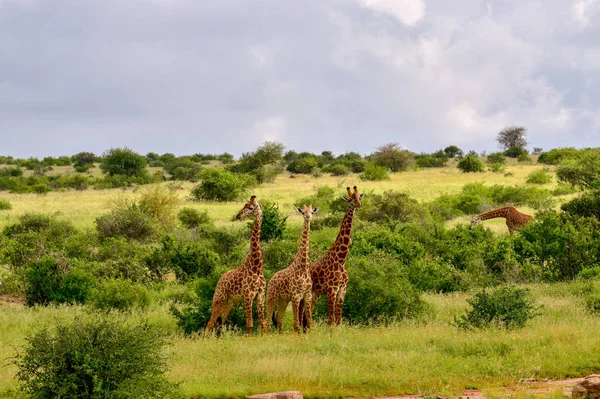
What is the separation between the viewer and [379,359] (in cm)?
1099

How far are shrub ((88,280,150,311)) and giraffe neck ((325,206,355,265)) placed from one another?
18.1ft

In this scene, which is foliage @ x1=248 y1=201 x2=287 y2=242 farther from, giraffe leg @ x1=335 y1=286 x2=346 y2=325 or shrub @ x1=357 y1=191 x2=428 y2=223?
giraffe leg @ x1=335 y1=286 x2=346 y2=325

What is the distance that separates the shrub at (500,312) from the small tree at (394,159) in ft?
192

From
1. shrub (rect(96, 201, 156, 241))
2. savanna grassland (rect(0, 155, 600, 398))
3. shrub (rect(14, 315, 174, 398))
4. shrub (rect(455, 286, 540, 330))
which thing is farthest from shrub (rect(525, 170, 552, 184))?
shrub (rect(14, 315, 174, 398))

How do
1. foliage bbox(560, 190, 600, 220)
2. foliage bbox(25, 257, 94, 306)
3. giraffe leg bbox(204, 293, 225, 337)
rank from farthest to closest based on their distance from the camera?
foliage bbox(560, 190, 600, 220) < foliage bbox(25, 257, 94, 306) < giraffe leg bbox(204, 293, 225, 337)

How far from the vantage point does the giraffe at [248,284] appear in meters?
12.8

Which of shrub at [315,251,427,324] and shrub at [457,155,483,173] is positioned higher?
shrub at [457,155,483,173]

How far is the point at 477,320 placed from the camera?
1380 cm

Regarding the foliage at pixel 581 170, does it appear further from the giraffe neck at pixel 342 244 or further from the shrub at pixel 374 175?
the giraffe neck at pixel 342 244

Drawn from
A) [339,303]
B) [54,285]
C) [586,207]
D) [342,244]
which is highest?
[342,244]

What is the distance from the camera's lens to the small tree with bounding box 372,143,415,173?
72.6 meters

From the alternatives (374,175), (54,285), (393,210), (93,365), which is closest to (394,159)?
(374,175)

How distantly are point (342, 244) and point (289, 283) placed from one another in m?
1.21

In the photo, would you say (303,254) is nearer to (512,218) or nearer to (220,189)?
(512,218)
